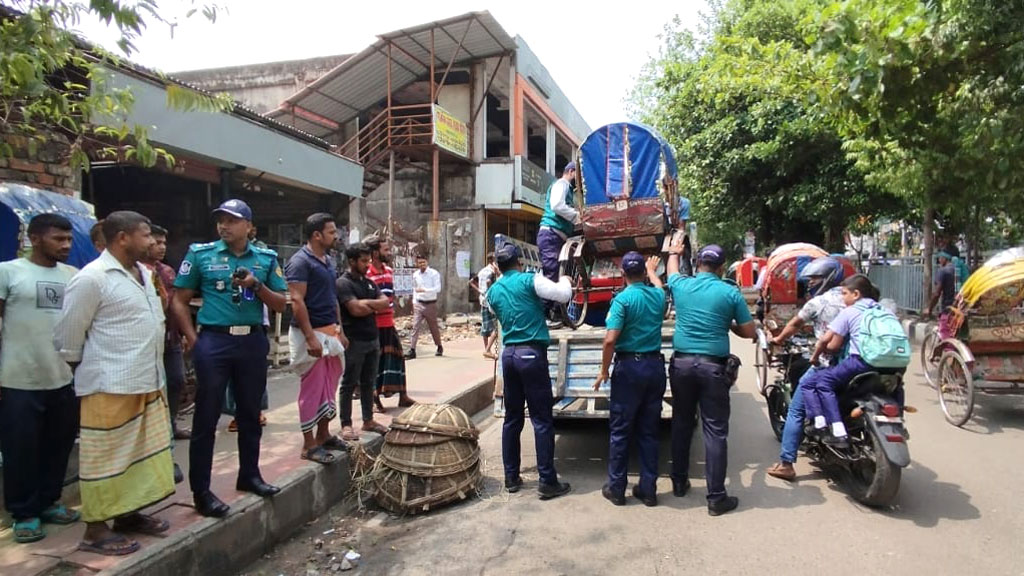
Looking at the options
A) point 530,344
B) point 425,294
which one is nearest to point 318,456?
point 530,344

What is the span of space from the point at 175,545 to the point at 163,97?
6.86 meters

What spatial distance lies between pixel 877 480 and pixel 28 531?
16.9 ft

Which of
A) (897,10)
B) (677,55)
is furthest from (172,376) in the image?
(677,55)

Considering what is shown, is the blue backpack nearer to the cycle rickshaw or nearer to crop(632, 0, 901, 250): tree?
the cycle rickshaw

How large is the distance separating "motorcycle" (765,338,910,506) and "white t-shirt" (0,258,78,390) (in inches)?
203

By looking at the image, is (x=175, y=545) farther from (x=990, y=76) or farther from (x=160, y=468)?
(x=990, y=76)

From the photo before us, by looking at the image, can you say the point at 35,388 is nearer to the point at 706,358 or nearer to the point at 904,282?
the point at 706,358

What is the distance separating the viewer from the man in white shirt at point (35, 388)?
3.50 metres

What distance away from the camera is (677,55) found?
22.5 meters

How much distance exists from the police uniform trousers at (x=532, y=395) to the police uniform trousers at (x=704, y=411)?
36.6 inches

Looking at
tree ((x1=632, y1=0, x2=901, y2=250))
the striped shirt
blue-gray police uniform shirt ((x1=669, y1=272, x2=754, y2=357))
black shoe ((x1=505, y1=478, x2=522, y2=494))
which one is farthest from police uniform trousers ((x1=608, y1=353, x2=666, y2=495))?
tree ((x1=632, y1=0, x2=901, y2=250))

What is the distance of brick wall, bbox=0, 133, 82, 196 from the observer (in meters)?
5.76

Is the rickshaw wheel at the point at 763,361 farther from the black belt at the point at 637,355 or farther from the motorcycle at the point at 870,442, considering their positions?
the black belt at the point at 637,355

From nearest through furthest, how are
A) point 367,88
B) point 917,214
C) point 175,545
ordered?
point 175,545, point 917,214, point 367,88
